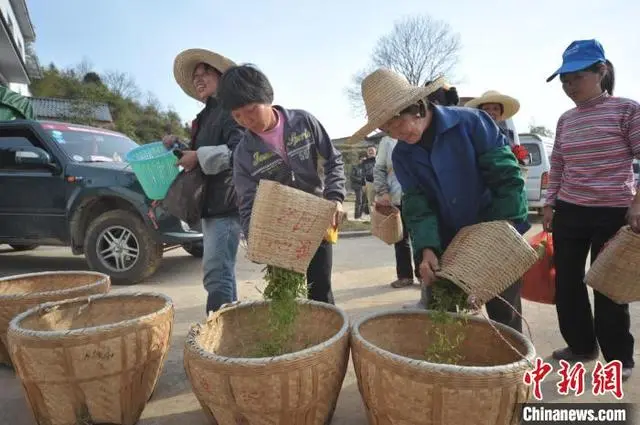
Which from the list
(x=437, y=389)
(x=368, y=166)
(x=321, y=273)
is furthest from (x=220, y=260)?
(x=368, y=166)

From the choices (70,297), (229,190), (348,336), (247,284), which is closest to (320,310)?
(348,336)

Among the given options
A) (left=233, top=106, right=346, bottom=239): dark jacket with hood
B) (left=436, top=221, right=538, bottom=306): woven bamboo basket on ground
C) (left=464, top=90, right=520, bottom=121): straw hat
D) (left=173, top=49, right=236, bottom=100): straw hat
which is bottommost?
(left=436, top=221, right=538, bottom=306): woven bamboo basket on ground

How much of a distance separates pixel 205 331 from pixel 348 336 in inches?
27.5

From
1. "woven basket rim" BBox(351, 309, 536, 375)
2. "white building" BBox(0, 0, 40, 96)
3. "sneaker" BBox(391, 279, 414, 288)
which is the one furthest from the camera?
"white building" BBox(0, 0, 40, 96)

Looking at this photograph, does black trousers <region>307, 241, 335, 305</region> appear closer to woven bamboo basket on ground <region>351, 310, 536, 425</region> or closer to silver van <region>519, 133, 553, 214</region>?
woven bamboo basket on ground <region>351, 310, 536, 425</region>

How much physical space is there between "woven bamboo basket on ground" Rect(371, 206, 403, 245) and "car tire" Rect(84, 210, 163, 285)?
2.89 m

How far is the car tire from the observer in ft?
16.3

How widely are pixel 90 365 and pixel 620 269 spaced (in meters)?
2.50

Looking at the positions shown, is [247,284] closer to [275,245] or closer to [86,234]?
[86,234]

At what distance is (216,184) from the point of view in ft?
9.12

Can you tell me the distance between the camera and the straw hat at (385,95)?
193cm

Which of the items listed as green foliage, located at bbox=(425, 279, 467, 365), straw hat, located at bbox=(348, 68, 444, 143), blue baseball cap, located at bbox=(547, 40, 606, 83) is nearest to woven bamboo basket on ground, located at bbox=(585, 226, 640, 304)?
green foliage, located at bbox=(425, 279, 467, 365)

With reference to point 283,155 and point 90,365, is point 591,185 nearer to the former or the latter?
point 283,155

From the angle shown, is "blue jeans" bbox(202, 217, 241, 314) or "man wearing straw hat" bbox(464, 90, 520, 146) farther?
"man wearing straw hat" bbox(464, 90, 520, 146)
